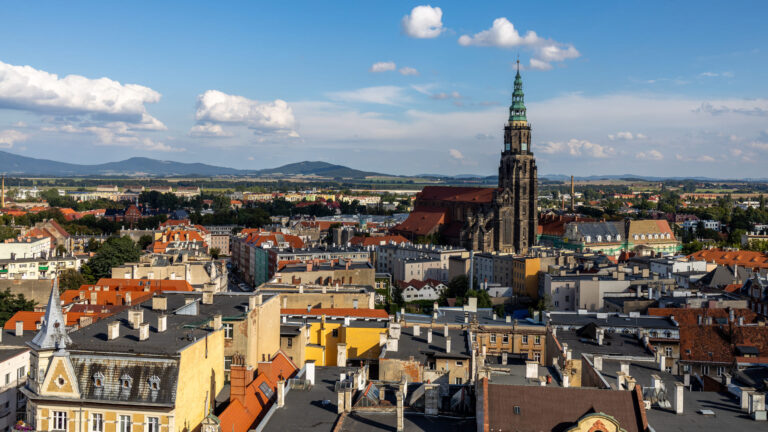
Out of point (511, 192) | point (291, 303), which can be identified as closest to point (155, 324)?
point (291, 303)

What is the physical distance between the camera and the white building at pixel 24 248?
11375cm

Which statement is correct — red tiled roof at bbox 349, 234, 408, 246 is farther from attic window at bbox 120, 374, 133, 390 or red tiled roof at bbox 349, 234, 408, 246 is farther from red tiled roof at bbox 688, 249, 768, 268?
attic window at bbox 120, 374, 133, 390

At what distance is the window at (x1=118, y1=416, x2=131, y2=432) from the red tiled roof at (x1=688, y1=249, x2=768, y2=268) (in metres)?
94.4

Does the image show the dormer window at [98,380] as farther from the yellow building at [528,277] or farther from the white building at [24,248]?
the white building at [24,248]

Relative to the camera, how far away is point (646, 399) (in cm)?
2998

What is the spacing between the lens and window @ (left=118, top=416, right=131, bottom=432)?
27.5m

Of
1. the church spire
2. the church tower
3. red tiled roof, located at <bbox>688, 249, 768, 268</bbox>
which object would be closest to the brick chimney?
the church spire

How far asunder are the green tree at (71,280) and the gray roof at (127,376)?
64229 mm

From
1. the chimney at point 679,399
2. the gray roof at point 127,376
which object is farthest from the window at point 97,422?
the chimney at point 679,399

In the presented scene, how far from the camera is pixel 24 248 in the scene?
116 m

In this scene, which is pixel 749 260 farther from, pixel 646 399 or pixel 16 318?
pixel 16 318

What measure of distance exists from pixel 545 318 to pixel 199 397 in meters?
34.6

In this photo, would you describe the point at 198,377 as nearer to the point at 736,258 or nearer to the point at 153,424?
the point at 153,424

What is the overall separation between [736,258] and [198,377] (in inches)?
3841
